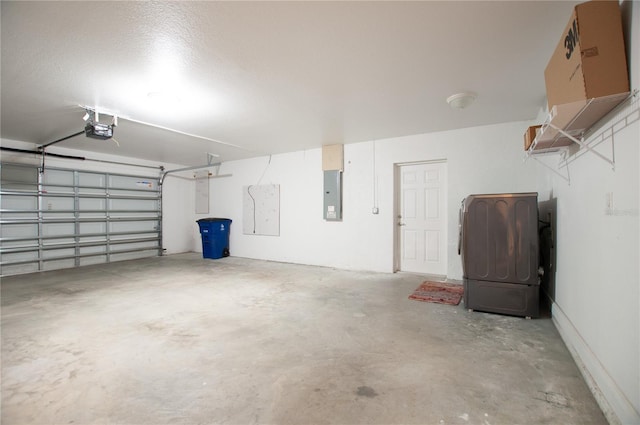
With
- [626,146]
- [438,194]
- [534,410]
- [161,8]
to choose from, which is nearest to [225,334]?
[534,410]

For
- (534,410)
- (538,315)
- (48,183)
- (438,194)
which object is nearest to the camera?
(534,410)

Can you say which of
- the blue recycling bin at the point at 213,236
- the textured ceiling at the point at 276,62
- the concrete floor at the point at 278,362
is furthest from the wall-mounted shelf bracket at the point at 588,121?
the blue recycling bin at the point at 213,236

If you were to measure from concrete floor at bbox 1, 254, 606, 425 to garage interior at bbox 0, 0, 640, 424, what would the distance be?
0.02 m

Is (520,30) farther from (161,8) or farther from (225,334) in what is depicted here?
(225,334)

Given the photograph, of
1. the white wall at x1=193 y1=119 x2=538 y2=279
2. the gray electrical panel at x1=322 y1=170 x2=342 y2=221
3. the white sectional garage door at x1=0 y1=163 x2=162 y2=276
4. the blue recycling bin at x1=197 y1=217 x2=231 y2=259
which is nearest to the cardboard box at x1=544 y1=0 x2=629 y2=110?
the white wall at x1=193 y1=119 x2=538 y2=279

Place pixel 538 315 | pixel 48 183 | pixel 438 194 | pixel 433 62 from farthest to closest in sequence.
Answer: pixel 48 183, pixel 438 194, pixel 538 315, pixel 433 62

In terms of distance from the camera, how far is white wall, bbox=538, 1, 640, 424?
139cm

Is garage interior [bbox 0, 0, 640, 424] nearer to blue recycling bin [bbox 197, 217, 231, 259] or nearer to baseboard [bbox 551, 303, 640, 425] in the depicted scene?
baseboard [bbox 551, 303, 640, 425]

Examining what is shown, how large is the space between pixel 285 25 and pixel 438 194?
3844 millimetres

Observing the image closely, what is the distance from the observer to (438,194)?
484 cm

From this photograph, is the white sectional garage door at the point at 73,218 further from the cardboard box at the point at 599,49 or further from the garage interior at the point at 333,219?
the cardboard box at the point at 599,49

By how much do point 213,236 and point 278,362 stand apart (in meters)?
5.35

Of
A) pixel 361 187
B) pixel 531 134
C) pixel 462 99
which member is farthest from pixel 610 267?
pixel 361 187

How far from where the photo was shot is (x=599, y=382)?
169 centimetres
